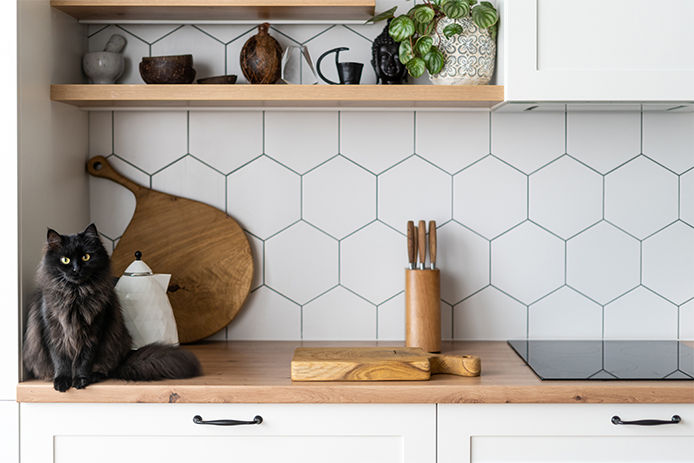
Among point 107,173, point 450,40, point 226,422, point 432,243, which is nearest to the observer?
point 226,422

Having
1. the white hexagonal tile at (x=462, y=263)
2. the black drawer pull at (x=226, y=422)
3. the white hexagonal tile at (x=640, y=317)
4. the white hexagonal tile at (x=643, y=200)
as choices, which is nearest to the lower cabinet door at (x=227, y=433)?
the black drawer pull at (x=226, y=422)

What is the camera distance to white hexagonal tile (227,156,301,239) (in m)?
1.89

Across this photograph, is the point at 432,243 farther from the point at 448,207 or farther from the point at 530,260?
the point at 530,260

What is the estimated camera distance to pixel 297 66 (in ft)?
6.08

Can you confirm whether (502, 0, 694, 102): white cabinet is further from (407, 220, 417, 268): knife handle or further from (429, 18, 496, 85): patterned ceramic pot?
(407, 220, 417, 268): knife handle

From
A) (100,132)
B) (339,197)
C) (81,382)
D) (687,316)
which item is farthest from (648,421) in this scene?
(100,132)

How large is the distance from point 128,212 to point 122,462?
29.4 inches

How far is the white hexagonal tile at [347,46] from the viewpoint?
1.86m

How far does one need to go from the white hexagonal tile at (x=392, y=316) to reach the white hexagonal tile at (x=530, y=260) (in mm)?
286

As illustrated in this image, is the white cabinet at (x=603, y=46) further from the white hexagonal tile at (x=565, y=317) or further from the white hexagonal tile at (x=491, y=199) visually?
the white hexagonal tile at (x=565, y=317)

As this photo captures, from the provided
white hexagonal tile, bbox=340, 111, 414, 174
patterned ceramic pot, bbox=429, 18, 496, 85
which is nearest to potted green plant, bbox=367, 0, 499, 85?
patterned ceramic pot, bbox=429, 18, 496, 85

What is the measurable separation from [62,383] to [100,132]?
0.79 metres

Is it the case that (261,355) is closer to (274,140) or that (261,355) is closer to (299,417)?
(299,417)

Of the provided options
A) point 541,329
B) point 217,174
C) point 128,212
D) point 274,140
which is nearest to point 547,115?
point 541,329
